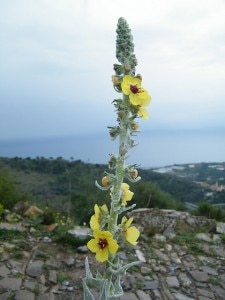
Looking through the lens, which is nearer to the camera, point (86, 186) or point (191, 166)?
point (86, 186)

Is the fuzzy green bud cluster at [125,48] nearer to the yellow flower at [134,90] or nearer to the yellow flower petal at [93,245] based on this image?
the yellow flower at [134,90]

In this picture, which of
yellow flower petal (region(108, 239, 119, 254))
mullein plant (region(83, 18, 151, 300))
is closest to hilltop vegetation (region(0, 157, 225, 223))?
mullein plant (region(83, 18, 151, 300))

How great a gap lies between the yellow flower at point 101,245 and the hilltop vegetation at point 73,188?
7.27 metres

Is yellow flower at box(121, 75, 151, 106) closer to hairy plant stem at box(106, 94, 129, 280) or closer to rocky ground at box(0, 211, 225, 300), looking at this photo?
hairy plant stem at box(106, 94, 129, 280)

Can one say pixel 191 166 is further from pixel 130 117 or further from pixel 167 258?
pixel 130 117

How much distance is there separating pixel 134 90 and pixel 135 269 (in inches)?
184

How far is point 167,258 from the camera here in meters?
6.96

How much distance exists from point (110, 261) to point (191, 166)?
4535 cm

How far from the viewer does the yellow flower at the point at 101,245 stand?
2.20m

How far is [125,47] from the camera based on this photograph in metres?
2.29

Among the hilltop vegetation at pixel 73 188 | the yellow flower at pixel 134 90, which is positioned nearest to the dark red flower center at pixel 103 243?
the yellow flower at pixel 134 90

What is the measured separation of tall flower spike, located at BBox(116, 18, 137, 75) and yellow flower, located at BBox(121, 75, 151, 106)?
0.08 metres

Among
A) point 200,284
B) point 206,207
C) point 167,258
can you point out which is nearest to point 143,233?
point 167,258

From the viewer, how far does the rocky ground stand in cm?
542
